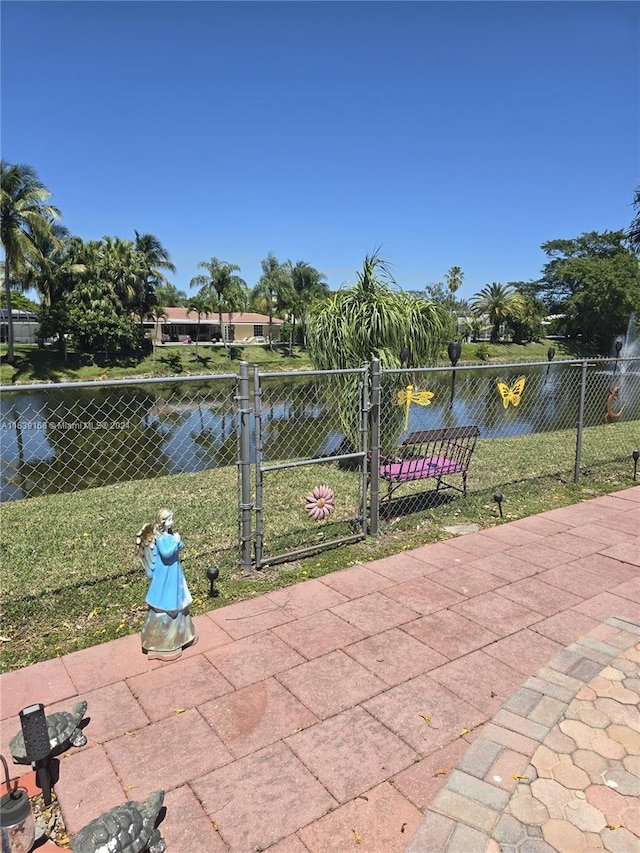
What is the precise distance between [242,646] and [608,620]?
2.40 m

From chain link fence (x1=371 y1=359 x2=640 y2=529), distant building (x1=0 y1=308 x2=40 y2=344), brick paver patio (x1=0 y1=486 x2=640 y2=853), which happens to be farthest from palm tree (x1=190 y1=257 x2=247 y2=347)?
brick paver patio (x1=0 y1=486 x2=640 y2=853)

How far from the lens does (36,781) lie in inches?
91.0

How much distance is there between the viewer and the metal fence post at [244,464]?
13.6 ft

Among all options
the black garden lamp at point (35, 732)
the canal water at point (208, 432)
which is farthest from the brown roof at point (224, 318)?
the black garden lamp at point (35, 732)

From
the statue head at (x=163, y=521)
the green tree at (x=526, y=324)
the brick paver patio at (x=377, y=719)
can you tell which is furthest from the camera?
the green tree at (x=526, y=324)

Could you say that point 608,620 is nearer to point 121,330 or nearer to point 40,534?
point 40,534

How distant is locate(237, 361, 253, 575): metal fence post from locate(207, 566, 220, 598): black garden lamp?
393mm

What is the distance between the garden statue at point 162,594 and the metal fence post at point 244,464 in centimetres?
99

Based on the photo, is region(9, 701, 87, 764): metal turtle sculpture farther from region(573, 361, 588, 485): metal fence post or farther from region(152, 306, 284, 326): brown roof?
region(152, 306, 284, 326): brown roof

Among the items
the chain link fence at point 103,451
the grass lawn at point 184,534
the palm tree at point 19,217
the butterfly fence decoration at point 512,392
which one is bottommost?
the chain link fence at point 103,451

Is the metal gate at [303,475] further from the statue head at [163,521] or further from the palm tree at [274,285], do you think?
the palm tree at [274,285]

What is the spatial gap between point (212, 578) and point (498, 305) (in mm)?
59452

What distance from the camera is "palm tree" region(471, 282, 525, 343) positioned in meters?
58.0

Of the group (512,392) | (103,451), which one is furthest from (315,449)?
(512,392)
